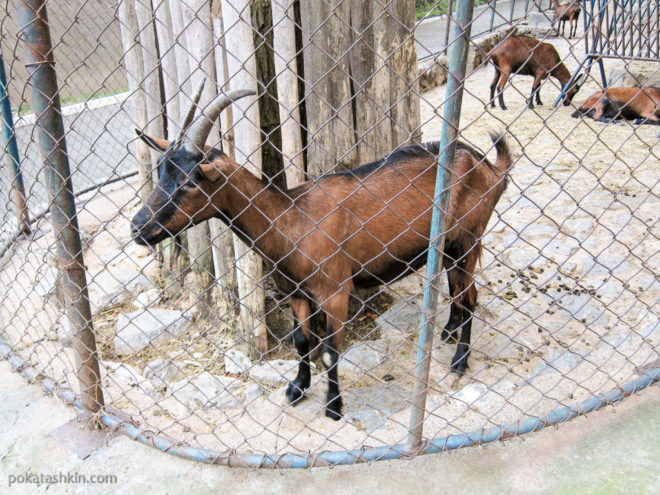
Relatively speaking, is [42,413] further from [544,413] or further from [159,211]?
[544,413]

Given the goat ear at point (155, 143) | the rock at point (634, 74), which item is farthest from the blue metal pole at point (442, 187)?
the rock at point (634, 74)

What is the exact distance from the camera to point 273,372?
10.9ft

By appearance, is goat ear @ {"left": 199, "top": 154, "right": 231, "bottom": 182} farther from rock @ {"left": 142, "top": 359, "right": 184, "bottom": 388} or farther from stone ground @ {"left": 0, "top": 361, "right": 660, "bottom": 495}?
rock @ {"left": 142, "top": 359, "right": 184, "bottom": 388}

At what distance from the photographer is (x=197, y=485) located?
7.38 ft

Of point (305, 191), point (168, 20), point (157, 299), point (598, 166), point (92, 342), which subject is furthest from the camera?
point (598, 166)

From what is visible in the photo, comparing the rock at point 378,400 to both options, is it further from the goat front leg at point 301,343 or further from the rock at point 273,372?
the rock at point 273,372

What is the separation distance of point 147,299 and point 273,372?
1.42 metres

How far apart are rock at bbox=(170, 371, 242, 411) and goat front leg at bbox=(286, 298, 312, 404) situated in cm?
32

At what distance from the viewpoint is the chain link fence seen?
2.29m

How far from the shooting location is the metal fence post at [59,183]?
2.08 metres

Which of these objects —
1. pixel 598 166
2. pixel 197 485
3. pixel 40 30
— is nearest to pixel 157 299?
pixel 197 485

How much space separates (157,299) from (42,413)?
60.8 inches

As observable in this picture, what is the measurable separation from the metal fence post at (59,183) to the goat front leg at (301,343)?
1.04 meters

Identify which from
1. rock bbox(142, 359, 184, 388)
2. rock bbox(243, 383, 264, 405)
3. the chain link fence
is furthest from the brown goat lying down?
rock bbox(142, 359, 184, 388)
